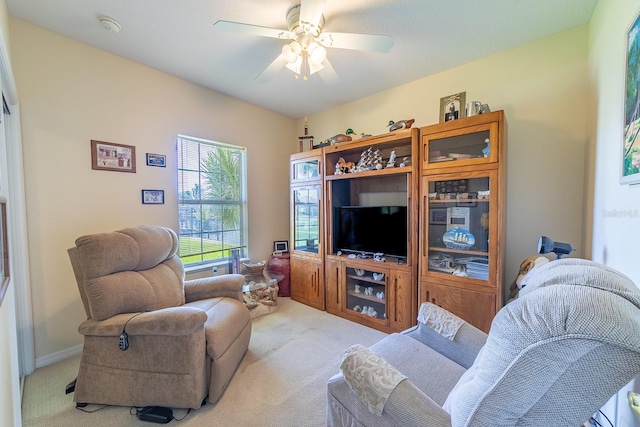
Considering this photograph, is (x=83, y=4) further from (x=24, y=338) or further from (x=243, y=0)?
(x=24, y=338)

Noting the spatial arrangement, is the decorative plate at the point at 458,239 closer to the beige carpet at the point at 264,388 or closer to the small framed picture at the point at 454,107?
the small framed picture at the point at 454,107

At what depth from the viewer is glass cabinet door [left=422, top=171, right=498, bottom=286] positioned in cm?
212

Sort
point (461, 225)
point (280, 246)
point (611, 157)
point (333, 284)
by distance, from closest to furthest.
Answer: point (611, 157) < point (461, 225) < point (333, 284) < point (280, 246)

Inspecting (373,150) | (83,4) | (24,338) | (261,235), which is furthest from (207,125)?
(24,338)

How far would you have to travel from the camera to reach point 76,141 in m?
2.20

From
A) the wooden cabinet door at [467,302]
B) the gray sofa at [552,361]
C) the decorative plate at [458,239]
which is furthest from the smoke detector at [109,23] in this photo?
the wooden cabinet door at [467,302]

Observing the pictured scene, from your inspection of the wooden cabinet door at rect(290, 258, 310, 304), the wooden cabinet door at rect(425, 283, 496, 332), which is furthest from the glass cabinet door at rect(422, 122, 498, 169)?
the wooden cabinet door at rect(290, 258, 310, 304)

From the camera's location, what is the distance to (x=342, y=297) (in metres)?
3.00

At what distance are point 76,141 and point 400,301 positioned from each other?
3.32 m

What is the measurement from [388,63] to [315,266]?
2421mm

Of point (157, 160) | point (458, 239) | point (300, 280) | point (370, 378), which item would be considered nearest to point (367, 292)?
point (300, 280)

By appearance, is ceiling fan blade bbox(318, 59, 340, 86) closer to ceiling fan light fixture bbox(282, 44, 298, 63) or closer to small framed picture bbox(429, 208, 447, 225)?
ceiling fan light fixture bbox(282, 44, 298, 63)

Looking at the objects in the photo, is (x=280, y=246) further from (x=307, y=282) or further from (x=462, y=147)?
(x=462, y=147)

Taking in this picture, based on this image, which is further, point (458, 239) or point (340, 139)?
point (340, 139)
